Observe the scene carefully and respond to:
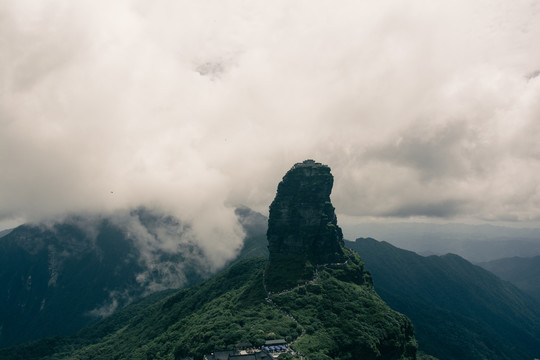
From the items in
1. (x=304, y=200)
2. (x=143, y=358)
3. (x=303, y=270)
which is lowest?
(x=143, y=358)

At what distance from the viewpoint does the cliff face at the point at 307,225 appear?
19112 cm

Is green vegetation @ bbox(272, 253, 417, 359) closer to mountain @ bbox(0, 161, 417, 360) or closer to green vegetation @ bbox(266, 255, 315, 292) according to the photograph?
mountain @ bbox(0, 161, 417, 360)

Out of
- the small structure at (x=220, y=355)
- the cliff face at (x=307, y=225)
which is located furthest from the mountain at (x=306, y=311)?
the small structure at (x=220, y=355)

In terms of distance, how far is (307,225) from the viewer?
194m

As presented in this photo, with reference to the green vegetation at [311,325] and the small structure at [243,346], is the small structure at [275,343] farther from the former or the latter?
the small structure at [243,346]

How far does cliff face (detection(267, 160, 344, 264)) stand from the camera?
627 ft

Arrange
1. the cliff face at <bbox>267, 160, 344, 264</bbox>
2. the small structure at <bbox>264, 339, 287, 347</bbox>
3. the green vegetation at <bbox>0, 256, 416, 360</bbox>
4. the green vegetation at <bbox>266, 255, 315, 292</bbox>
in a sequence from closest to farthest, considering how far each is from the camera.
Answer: the small structure at <bbox>264, 339, 287, 347</bbox> < the green vegetation at <bbox>0, 256, 416, 360</bbox> < the green vegetation at <bbox>266, 255, 315, 292</bbox> < the cliff face at <bbox>267, 160, 344, 264</bbox>

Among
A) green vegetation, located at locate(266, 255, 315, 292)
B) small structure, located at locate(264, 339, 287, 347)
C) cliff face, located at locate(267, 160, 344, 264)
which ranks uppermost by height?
cliff face, located at locate(267, 160, 344, 264)

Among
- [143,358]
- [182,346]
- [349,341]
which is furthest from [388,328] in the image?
[143,358]

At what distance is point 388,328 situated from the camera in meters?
140

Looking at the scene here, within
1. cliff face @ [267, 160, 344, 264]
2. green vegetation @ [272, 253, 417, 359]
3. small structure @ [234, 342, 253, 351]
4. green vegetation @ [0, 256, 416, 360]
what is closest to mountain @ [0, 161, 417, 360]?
green vegetation @ [272, 253, 417, 359]

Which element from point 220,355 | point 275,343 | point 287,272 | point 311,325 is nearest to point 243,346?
point 220,355

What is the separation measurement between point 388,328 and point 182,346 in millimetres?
82376

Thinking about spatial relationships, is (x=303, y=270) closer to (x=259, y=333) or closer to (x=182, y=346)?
(x=259, y=333)
